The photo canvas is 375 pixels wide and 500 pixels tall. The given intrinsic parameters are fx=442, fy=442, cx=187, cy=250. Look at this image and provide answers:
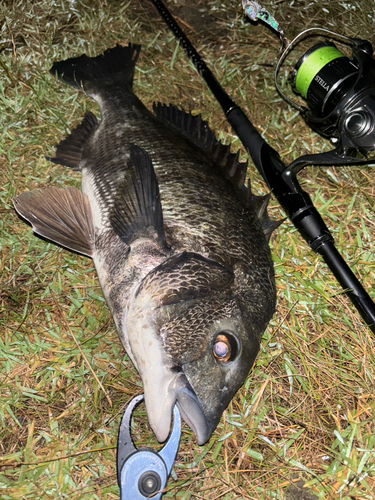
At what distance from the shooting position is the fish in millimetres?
2223

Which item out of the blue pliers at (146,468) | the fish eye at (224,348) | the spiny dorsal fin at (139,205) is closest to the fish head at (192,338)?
the fish eye at (224,348)

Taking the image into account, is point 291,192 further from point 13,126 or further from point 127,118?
point 13,126

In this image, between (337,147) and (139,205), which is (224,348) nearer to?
(139,205)

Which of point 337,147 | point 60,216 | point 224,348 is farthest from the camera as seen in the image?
point 337,147

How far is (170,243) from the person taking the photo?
2.52m

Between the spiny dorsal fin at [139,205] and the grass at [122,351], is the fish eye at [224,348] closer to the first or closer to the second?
the spiny dorsal fin at [139,205]

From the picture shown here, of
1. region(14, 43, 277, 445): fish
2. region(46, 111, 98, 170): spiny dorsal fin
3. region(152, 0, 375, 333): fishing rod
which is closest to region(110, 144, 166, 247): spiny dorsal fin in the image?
region(14, 43, 277, 445): fish

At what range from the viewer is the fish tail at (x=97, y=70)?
139 inches

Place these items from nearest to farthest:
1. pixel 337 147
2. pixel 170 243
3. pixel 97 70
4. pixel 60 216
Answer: pixel 170 243
pixel 60 216
pixel 337 147
pixel 97 70

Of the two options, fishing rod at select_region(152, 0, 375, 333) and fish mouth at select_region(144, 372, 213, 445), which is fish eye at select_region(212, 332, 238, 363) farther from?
fishing rod at select_region(152, 0, 375, 333)

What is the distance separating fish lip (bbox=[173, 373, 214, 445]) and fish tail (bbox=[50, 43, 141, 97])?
2424mm

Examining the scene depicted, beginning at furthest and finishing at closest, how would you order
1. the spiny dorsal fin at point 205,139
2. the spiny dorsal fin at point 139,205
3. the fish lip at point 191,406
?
the spiny dorsal fin at point 205,139 < the spiny dorsal fin at point 139,205 < the fish lip at point 191,406

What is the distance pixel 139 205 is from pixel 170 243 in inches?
11.3

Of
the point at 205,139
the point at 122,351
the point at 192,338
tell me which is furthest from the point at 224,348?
the point at 205,139
